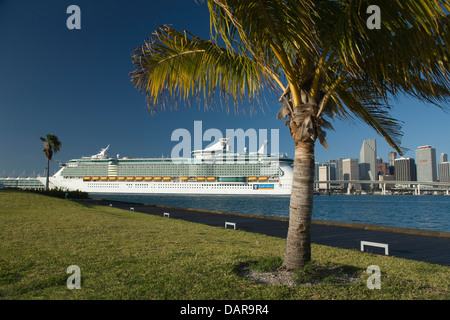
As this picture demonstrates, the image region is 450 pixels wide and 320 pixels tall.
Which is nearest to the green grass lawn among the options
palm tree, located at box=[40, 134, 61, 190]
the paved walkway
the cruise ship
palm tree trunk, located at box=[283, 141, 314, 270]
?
palm tree trunk, located at box=[283, 141, 314, 270]

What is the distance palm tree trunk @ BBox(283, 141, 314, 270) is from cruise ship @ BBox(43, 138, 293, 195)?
5437 cm

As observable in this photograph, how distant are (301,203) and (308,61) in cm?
154

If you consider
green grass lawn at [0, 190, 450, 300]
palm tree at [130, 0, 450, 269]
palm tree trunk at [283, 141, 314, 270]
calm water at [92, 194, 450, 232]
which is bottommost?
calm water at [92, 194, 450, 232]

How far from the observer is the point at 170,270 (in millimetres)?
3869

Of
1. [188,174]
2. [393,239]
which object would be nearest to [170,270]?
[393,239]

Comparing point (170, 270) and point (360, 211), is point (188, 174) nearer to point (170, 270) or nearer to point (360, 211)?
point (360, 211)

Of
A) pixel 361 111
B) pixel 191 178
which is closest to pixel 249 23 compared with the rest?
pixel 361 111

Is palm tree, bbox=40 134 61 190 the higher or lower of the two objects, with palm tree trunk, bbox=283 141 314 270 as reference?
higher

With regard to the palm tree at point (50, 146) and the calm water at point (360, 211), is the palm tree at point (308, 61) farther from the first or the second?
the palm tree at point (50, 146)

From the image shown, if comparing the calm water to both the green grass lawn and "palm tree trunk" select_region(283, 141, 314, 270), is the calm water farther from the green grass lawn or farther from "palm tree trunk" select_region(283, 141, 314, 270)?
"palm tree trunk" select_region(283, 141, 314, 270)

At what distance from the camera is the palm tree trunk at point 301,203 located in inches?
133

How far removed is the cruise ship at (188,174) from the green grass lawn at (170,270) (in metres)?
52.3

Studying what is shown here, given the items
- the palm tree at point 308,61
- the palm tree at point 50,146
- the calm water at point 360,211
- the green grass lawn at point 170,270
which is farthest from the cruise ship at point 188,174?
the palm tree at point 308,61

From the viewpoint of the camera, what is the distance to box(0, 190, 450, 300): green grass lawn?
9.80ft
